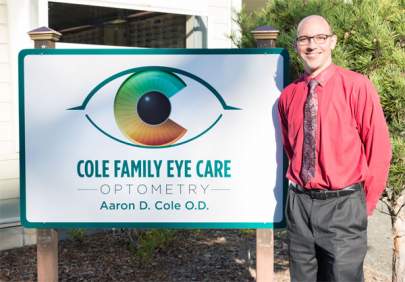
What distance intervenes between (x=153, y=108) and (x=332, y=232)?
1352 mm

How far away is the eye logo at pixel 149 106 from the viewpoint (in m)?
3.13

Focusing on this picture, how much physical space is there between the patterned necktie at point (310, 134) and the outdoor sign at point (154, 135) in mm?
497

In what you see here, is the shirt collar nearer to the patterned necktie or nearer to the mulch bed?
the patterned necktie

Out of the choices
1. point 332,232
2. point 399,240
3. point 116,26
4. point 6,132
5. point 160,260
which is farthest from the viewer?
point 116,26

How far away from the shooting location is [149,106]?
3.16 metres

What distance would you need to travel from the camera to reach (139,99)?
10.4 ft

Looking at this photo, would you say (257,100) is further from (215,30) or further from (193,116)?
(215,30)

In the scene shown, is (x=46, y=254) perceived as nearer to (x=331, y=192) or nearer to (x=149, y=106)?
(x=149, y=106)

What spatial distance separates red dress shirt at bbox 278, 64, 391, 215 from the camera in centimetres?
251

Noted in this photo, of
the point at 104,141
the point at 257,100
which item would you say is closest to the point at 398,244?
the point at 257,100

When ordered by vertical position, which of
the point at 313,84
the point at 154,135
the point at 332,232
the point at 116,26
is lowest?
the point at 332,232

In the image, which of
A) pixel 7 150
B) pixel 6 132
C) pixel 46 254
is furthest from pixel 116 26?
pixel 46 254

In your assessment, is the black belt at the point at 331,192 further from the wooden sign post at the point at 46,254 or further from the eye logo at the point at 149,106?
the wooden sign post at the point at 46,254

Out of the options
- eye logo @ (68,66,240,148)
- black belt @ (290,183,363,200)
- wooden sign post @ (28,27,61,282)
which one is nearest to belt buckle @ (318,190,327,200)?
black belt @ (290,183,363,200)
